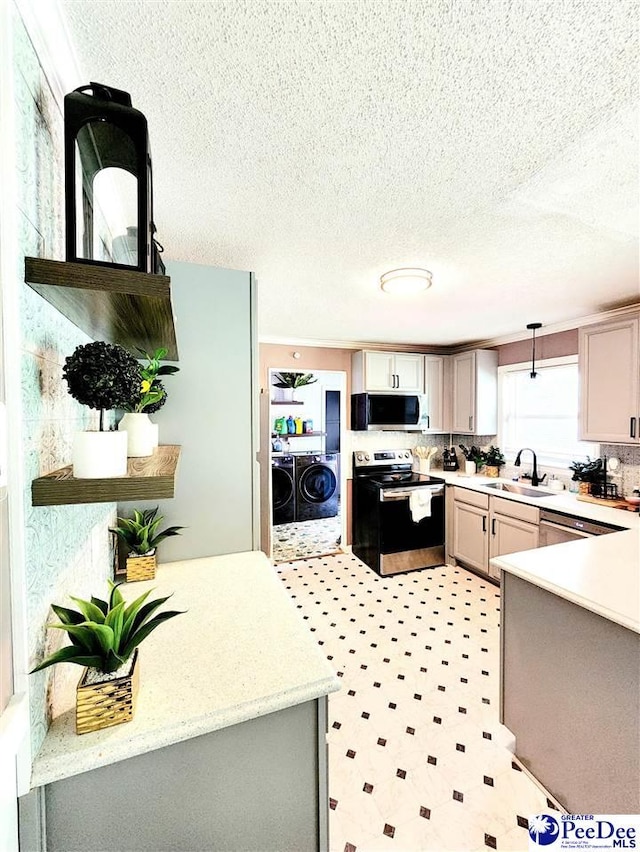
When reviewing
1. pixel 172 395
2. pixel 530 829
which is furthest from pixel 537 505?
pixel 172 395

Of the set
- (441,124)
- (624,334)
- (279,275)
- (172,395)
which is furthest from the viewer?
(624,334)

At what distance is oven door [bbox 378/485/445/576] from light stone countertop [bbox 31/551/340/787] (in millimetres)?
2392

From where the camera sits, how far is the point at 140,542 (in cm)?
158

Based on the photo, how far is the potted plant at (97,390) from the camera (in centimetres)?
77

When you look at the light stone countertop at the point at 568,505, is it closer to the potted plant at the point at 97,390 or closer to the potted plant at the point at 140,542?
the potted plant at the point at 140,542

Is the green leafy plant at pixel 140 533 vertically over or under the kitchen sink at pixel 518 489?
over

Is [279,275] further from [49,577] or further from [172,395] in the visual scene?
[49,577]

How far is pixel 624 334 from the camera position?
8.67 feet

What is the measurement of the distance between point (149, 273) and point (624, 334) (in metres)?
3.19

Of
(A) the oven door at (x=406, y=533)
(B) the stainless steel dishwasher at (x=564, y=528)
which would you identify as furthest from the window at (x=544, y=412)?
(A) the oven door at (x=406, y=533)

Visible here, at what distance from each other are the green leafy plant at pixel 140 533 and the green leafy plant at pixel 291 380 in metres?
4.54

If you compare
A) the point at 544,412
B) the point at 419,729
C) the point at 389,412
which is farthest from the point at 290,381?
the point at 419,729

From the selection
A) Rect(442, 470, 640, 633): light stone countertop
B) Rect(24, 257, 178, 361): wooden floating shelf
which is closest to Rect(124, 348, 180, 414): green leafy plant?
Rect(24, 257, 178, 361): wooden floating shelf

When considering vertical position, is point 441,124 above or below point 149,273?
above
